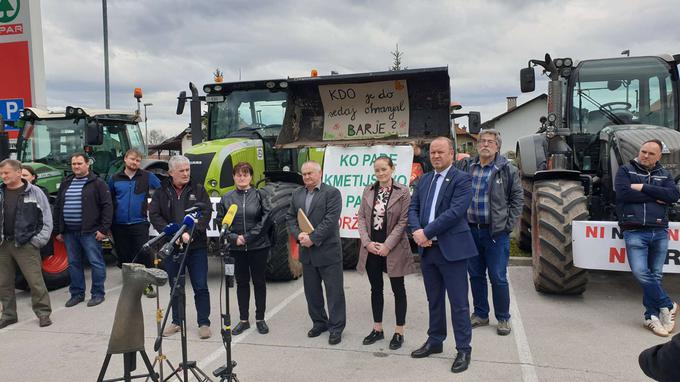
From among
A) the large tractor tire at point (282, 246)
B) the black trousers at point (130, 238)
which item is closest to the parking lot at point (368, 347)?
the large tractor tire at point (282, 246)

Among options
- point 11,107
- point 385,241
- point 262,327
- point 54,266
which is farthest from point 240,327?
point 11,107

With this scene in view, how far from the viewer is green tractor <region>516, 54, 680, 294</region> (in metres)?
5.52

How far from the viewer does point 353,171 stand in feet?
21.0

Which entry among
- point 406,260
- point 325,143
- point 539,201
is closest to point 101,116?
point 325,143

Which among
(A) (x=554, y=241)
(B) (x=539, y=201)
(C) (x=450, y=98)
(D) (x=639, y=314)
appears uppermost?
(C) (x=450, y=98)

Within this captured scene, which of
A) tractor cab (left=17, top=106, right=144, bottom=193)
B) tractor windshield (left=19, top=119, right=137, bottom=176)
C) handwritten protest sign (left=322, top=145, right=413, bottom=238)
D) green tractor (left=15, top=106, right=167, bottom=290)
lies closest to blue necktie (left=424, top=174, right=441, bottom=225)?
handwritten protest sign (left=322, top=145, right=413, bottom=238)

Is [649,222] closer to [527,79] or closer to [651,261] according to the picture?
[651,261]

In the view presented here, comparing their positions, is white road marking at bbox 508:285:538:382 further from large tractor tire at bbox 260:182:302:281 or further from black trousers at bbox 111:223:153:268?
black trousers at bbox 111:223:153:268

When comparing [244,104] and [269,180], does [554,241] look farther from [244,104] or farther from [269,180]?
[244,104]

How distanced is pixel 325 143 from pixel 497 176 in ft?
9.35

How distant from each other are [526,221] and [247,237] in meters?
4.70

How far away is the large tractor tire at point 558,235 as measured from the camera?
17.2 ft

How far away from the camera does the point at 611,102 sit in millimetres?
6547

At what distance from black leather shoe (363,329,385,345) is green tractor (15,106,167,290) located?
476 centimetres
